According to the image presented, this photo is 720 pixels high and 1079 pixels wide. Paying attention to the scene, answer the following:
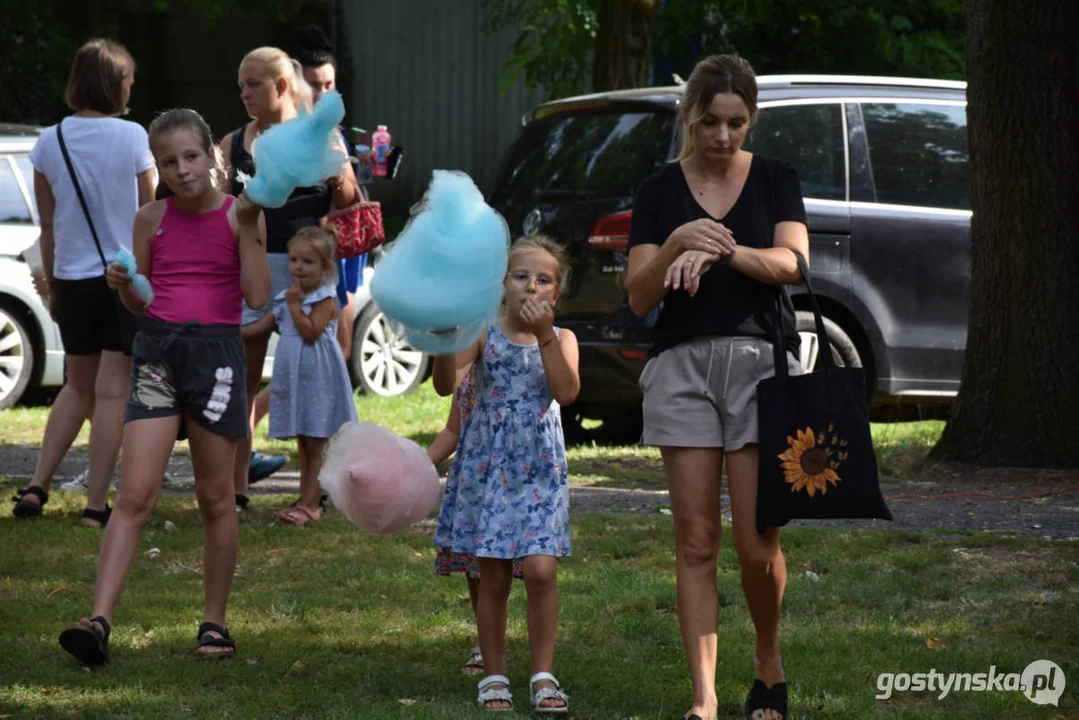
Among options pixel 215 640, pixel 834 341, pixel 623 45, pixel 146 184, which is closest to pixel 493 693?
pixel 215 640

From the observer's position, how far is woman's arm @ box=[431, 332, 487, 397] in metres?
4.30

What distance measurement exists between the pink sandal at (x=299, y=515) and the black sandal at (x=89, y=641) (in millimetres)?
2191

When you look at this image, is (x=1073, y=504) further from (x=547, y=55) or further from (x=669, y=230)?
(x=547, y=55)

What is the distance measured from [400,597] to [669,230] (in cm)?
204

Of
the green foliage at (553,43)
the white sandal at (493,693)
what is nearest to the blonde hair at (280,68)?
the white sandal at (493,693)

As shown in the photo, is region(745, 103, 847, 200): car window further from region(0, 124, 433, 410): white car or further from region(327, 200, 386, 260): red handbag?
region(0, 124, 433, 410): white car

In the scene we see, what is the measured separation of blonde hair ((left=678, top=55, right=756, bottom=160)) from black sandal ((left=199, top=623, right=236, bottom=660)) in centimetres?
214

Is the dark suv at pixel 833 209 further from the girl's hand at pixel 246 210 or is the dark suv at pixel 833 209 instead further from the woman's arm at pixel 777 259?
the woman's arm at pixel 777 259

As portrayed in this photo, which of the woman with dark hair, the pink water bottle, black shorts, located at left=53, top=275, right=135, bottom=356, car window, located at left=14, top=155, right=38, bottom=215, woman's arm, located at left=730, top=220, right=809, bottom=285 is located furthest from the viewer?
car window, located at left=14, top=155, right=38, bottom=215

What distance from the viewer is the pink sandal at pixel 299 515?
684cm

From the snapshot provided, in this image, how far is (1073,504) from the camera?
7320 millimetres

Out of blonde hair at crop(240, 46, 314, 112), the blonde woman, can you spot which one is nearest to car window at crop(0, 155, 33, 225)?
the blonde woman

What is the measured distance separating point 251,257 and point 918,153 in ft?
18.1

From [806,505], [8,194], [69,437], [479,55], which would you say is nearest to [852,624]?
[806,505]
